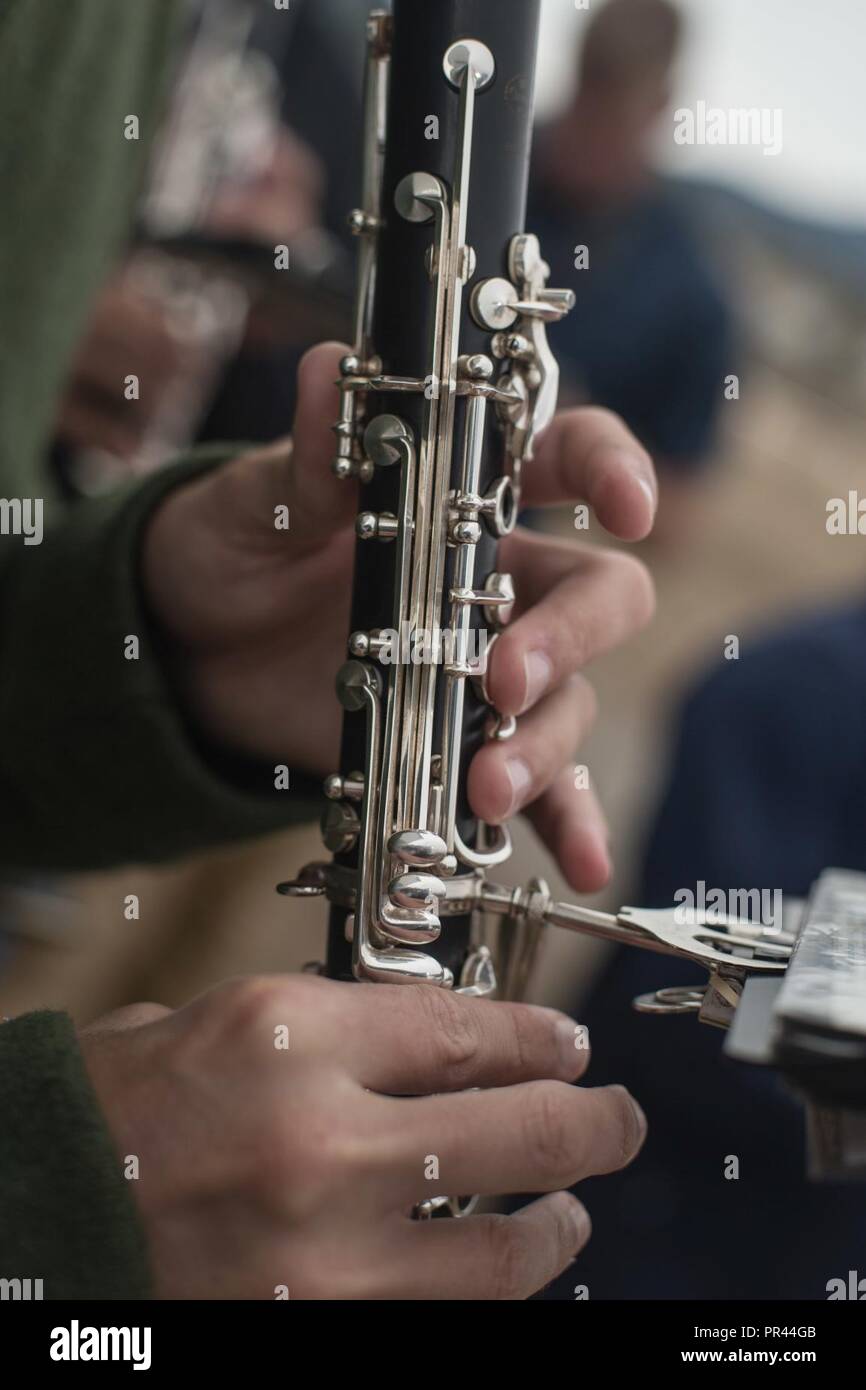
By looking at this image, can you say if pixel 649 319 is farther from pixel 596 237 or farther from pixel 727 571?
pixel 727 571

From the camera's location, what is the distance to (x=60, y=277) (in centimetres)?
91

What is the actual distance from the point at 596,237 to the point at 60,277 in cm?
114

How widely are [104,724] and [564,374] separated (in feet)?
4.01

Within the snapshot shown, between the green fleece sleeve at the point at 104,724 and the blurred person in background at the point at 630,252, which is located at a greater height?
the blurred person in background at the point at 630,252

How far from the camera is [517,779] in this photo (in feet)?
1.61

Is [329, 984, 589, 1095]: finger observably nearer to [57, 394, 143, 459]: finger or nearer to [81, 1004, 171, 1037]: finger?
[81, 1004, 171, 1037]: finger

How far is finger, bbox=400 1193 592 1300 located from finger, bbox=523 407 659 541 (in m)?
0.27

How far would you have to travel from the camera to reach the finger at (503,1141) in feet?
1.19

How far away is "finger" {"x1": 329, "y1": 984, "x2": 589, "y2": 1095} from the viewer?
14.7 inches

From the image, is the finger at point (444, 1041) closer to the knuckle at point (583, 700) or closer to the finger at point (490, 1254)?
the finger at point (490, 1254)

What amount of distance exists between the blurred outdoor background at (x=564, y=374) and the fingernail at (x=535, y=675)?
12.5 inches

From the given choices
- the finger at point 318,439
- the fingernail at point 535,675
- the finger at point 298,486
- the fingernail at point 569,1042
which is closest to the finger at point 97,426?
the finger at point 298,486

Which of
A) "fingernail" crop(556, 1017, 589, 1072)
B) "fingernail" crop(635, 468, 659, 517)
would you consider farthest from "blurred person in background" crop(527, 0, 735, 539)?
"fingernail" crop(556, 1017, 589, 1072)
